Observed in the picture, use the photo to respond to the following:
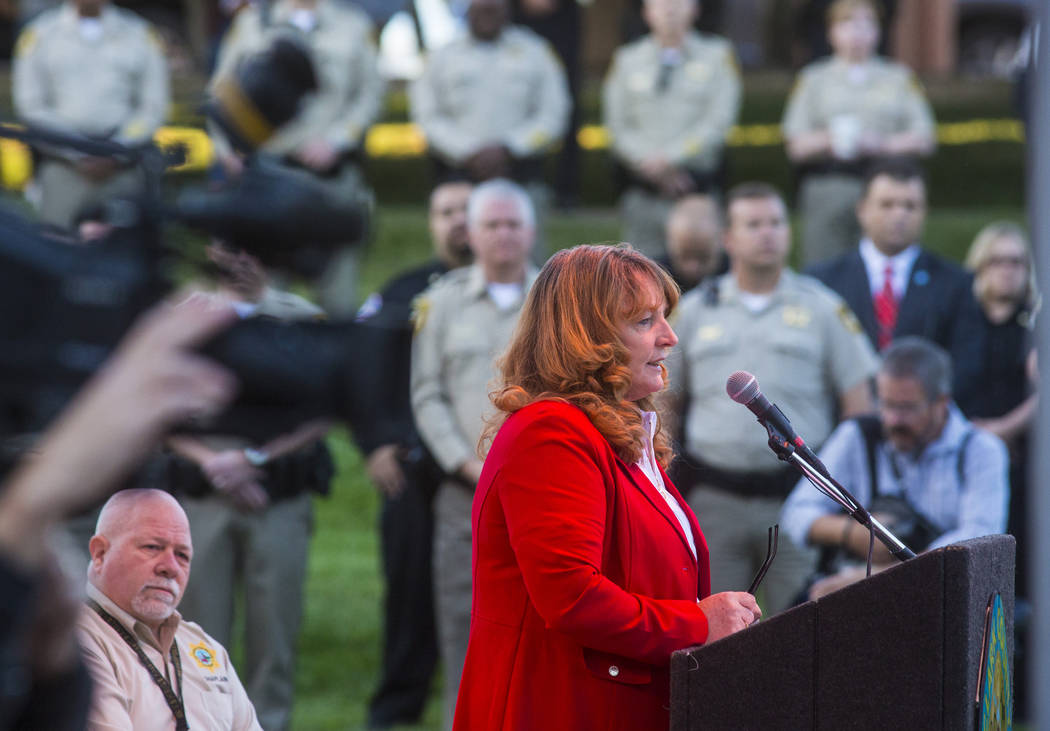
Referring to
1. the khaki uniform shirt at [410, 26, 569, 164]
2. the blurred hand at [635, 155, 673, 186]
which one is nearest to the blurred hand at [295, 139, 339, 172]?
the khaki uniform shirt at [410, 26, 569, 164]

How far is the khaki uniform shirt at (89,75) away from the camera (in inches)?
328

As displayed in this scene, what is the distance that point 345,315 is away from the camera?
6.12 feet

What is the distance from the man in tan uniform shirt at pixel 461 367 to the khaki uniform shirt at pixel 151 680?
82.1 inches

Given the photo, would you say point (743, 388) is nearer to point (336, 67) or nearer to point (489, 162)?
point (489, 162)

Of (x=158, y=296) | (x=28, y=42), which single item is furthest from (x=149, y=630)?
(x=28, y=42)

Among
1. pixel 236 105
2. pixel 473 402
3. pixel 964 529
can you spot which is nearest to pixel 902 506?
pixel 964 529

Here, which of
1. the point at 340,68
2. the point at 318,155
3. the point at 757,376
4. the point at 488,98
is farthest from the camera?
the point at 488,98

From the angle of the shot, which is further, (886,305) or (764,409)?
(886,305)

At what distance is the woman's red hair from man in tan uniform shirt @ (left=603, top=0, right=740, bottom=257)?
5.36 m

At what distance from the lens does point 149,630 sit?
11.1 feet

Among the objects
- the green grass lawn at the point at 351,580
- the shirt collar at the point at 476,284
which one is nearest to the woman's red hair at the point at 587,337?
the green grass lawn at the point at 351,580

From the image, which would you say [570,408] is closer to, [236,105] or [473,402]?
[236,105]

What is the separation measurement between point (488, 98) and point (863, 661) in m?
6.08

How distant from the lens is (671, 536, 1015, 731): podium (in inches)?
98.9
